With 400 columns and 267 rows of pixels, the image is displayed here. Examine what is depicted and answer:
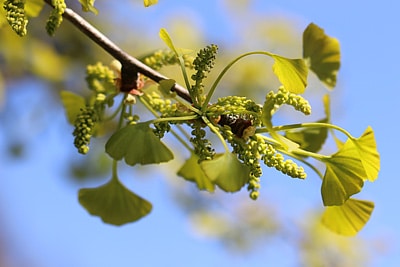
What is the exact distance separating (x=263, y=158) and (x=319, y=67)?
27cm

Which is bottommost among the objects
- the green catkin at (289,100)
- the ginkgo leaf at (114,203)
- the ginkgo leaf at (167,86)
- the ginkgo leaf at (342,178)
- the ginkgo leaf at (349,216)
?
the ginkgo leaf at (114,203)

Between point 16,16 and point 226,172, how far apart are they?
0.81 ft

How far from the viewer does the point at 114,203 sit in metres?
0.85

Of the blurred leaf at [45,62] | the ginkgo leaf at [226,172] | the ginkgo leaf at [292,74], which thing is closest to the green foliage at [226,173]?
the ginkgo leaf at [226,172]

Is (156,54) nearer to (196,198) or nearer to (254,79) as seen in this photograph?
(254,79)

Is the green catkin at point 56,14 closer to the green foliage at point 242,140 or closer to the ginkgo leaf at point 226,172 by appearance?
the green foliage at point 242,140

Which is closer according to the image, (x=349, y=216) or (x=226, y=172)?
(x=226, y=172)

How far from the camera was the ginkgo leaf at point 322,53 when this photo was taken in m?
0.79

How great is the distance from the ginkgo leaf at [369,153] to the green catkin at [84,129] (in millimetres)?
289

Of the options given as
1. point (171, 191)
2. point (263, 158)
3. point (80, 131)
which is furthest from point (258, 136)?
point (171, 191)

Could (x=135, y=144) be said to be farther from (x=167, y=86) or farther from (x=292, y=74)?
(x=292, y=74)

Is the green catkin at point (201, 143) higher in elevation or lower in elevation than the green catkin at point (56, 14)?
lower

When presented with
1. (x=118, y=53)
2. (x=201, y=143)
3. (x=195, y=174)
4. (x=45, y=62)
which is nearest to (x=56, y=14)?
(x=118, y=53)

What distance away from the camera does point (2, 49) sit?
5.91 ft
